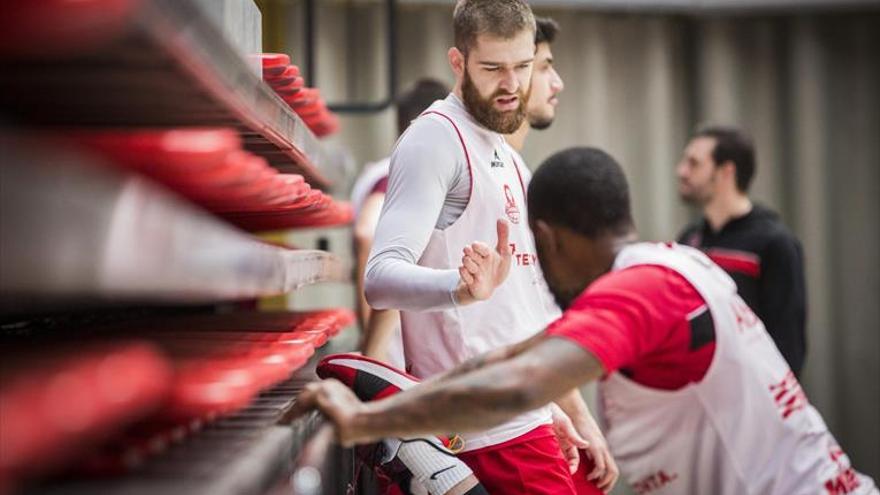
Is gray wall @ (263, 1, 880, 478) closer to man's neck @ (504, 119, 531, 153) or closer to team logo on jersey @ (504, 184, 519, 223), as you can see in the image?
man's neck @ (504, 119, 531, 153)

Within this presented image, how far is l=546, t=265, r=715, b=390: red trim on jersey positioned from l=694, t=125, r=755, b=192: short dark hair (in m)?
2.78

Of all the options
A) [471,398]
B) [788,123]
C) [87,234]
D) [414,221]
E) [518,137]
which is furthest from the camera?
[788,123]

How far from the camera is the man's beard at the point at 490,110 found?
2.14 metres

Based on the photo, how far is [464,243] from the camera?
6.87 feet

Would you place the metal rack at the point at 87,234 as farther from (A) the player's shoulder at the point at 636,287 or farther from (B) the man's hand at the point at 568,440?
(B) the man's hand at the point at 568,440

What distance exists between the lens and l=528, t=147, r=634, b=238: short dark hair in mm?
2215

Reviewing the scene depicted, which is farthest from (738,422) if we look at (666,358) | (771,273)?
(771,273)

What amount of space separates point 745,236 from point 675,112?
1.67m

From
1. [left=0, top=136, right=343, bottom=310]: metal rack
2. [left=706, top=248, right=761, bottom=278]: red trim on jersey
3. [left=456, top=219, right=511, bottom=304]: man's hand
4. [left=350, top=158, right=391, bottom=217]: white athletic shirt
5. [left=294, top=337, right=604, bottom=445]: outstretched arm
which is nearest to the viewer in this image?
[left=0, top=136, right=343, bottom=310]: metal rack

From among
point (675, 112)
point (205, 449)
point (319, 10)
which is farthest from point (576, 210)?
point (675, 112)

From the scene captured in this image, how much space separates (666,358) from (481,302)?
36 centimetres

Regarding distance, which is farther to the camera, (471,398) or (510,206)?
(510,206)

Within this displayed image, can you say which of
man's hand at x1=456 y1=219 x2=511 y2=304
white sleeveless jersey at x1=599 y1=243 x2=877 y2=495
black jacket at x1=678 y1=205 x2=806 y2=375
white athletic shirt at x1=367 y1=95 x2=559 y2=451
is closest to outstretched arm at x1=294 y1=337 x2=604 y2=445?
man's hand at x1=456 y1=219 x2=511 y2=304

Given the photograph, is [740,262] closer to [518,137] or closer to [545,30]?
[545,30]
